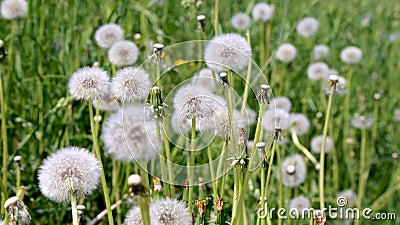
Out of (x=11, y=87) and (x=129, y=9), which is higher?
(x=129, y=9)

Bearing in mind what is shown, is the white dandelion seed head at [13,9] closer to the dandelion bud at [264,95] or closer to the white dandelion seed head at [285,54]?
the white dandelion seed head at [285,54]

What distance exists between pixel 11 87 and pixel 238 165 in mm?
1185

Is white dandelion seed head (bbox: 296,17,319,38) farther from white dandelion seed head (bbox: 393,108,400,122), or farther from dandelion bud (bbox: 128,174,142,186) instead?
dandelion bud (bbox: 128,174,142,186)

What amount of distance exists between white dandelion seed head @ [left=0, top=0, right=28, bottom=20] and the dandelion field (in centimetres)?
1

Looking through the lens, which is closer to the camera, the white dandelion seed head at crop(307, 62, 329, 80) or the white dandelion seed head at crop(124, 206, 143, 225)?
the white dandelion seed head at crop(124, 206, 143, 225)

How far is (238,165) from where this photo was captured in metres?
0.89

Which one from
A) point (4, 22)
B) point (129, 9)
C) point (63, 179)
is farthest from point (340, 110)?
point (63, 179)

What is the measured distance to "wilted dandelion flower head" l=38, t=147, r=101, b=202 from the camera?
2.77 feet

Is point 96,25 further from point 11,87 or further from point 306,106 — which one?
point 306,106

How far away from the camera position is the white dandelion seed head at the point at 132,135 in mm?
708

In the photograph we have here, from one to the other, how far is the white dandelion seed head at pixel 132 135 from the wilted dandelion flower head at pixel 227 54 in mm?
216

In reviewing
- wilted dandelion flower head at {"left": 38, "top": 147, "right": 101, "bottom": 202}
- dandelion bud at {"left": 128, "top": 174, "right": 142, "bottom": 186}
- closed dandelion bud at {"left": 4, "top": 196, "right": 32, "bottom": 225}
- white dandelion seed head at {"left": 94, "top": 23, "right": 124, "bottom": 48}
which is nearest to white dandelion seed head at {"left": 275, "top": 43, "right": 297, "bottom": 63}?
white dandelion seed head at {"left": 94, "top": 23, "right": 124, "bottom": 48}

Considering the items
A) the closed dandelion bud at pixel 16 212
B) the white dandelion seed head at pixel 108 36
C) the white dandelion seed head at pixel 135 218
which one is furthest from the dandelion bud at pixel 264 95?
the white dandelion seed head at pixel 108 36

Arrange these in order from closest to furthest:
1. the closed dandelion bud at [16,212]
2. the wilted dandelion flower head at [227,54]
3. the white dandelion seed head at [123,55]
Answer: the closed dandelion bud at [16,212]
the wilted dandelion flower head at [227,54]
the white dandelion seed head at [123,55]
